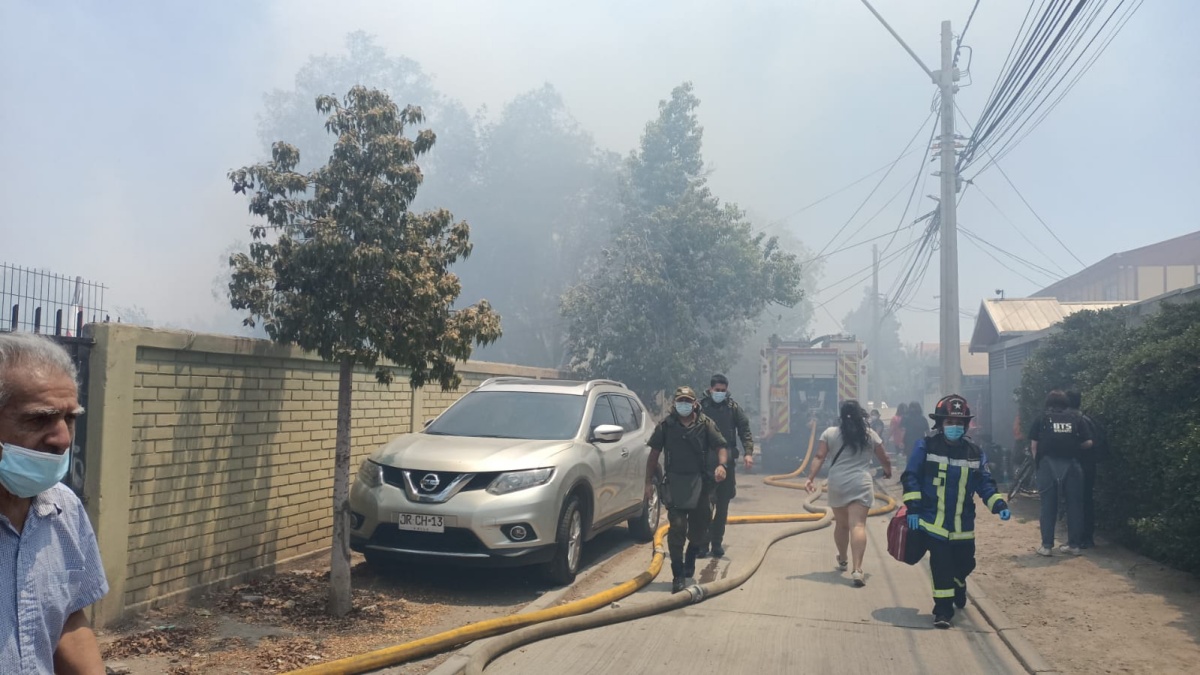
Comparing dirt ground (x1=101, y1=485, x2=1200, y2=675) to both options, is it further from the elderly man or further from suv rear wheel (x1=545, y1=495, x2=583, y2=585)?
the elderly man

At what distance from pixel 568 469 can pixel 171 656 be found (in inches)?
133

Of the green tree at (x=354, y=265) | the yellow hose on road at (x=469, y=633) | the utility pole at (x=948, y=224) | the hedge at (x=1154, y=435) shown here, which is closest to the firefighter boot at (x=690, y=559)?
the yellow hose on road at (x=469, y=633)

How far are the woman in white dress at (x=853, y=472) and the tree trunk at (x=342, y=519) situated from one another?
4.17 meters

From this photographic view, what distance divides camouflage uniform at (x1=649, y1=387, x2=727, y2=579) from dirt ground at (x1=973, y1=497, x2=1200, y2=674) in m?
2.57

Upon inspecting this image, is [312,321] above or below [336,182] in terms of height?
below

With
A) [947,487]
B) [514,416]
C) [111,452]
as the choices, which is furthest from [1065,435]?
[111,452]

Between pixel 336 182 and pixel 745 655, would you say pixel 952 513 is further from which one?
pixel 336 182

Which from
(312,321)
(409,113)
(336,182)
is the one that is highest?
(409,113)

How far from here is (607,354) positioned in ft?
66.4

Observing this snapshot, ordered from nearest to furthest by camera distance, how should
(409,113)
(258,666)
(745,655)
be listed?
(258,666) → (745,655) → (409,113)

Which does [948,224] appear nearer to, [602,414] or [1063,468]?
[1063,468]

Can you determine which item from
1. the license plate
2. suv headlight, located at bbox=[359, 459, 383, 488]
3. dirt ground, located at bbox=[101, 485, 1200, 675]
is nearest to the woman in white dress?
dirt ground, located at bbox=[101, 485, 1200, 675]

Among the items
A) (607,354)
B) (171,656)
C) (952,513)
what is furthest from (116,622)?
(607,354)

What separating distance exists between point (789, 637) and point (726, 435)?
3568 millimetres
